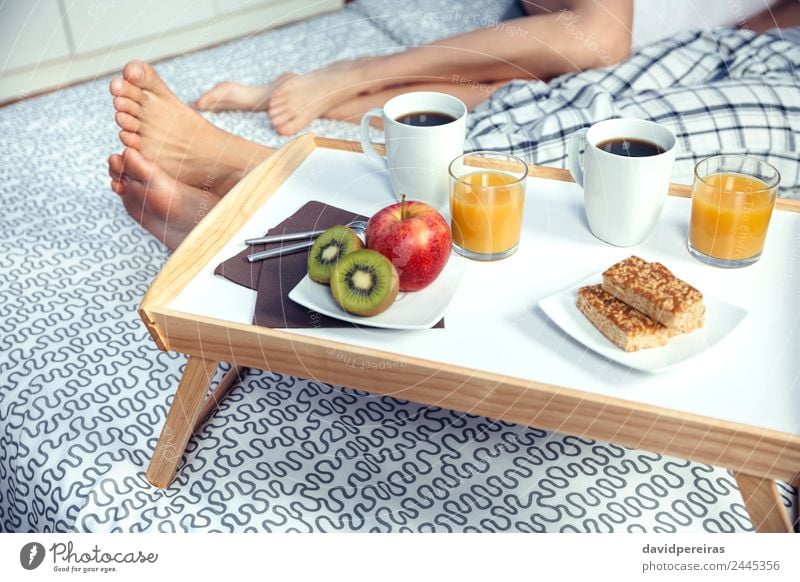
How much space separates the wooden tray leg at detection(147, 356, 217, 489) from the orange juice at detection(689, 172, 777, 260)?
472mm

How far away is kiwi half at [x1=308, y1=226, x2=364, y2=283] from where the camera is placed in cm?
67

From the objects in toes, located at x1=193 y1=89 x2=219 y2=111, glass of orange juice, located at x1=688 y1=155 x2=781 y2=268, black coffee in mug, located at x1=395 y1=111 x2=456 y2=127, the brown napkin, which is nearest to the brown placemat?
the brown napkin

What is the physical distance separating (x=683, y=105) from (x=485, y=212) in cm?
50

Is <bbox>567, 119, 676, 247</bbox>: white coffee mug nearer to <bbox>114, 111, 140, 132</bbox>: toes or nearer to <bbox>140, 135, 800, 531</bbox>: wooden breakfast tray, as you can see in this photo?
<bbox>140, 135, 800, 531</bbox>: wooden breakfast tray

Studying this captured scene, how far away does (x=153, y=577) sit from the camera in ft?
1.96

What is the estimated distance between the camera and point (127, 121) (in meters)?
1.05

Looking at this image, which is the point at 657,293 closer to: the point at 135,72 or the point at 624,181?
the point at 624,181

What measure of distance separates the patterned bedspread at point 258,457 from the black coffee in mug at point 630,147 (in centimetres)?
30

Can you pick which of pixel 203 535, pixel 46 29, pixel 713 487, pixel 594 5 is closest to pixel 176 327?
pixel 203 535

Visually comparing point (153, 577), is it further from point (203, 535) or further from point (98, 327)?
point (98, 327)

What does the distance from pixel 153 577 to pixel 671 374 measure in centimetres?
43

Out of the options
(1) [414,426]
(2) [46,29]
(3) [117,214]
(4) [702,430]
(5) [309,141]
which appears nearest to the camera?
(4) [702,430]

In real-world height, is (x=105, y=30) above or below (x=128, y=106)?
below

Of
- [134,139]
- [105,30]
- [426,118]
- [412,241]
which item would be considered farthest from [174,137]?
[105,30]
